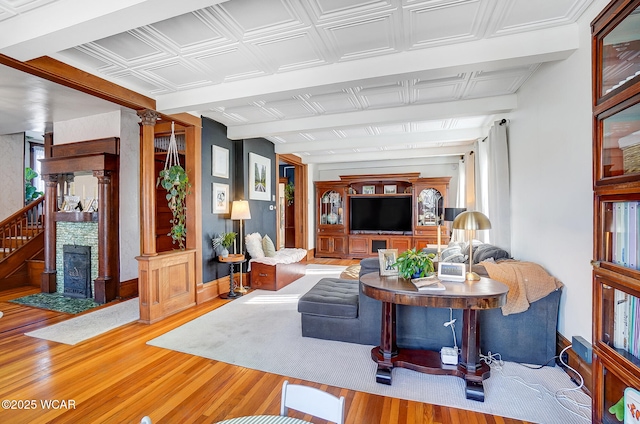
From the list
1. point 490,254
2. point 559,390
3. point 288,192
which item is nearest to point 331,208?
point 288,192

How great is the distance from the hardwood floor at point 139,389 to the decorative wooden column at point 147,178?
1147 millimetres

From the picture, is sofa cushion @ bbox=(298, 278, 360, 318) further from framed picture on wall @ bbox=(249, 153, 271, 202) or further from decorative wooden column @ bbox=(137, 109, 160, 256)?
framed picture on wall @ bbox=(249, 153, 271, 202)

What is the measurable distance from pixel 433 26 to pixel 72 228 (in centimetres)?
570

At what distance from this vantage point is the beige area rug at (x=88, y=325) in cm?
314

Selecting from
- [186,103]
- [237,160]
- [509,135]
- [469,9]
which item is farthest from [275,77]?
[509,135]

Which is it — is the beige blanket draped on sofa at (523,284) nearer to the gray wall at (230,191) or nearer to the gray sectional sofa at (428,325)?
the gray sectional sofa at (428,325)

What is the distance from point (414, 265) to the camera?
240 cm

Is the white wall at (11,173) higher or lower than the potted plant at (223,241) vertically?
higher

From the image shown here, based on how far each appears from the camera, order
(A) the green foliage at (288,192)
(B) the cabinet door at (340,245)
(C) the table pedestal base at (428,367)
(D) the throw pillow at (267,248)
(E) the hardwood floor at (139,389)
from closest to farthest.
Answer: (E) the hardwood floor at (139,389), (C) the table pedestal base at (428,367), (D) the throw pillow at (267,248), (B) the cabinet door at (340,245), (A) the green foliage at (288,192)

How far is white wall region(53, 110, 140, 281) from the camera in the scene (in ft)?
14.9

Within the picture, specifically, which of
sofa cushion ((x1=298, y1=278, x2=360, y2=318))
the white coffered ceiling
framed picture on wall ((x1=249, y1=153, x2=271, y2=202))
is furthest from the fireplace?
sofa cushion ((x1=298, y1=278, x2=360, y2=318))

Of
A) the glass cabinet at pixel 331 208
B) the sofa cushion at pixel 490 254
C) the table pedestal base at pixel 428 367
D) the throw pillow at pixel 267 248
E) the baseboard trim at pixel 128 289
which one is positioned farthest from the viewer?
the glass cabinet at pixel 331 208

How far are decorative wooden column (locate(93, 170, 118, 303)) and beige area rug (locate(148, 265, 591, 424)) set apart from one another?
185 centimetres

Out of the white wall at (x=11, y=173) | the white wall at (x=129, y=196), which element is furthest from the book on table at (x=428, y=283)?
the white wall at (x=11, y=173)
